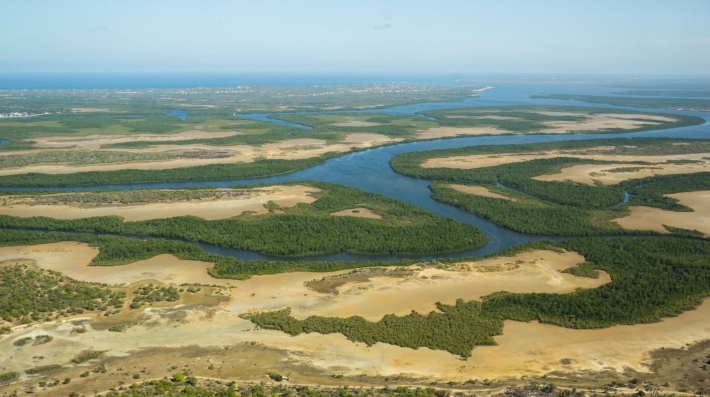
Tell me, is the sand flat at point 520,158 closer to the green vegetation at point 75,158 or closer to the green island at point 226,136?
the green island at point 226,136

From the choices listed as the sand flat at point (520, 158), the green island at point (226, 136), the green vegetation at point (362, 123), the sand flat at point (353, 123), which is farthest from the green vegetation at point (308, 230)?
the sand flat at point (353, 123)

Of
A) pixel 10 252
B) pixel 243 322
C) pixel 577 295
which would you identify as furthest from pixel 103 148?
pixel 577 295

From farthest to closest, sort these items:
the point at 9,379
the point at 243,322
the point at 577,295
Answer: the point at 577,295 < the point at 243,322 < the point at 9,379

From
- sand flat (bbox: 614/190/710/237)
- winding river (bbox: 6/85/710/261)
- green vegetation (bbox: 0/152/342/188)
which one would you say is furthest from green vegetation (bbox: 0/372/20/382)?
sand flat (bbox: 614/190/710/237)

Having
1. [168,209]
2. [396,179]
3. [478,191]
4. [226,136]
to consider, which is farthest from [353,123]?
[168,209]

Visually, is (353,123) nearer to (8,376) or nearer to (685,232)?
(685,232)

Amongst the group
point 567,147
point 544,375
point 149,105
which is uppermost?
point 149,105

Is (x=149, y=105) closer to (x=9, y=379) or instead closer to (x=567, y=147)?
(x=567, y=147)

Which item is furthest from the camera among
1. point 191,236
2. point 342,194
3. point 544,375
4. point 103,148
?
point 103,148
